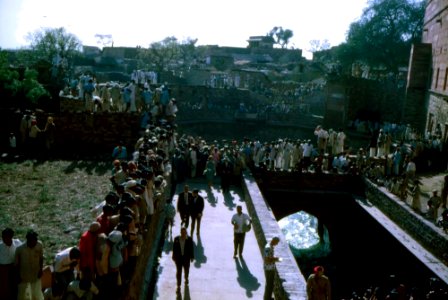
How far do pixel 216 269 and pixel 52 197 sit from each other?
612 cm

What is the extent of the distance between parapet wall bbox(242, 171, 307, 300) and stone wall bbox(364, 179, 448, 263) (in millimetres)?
4988

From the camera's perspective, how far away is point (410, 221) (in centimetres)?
1497

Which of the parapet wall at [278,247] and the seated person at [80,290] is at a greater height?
the seated person at [80,290]

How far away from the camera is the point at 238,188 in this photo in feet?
53.9

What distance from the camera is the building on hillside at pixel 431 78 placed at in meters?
25.5

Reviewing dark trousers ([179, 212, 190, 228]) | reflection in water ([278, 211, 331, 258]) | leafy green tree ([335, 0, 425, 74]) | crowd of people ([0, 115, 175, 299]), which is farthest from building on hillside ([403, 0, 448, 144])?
crowd of people ([0, 115, 175, 299])

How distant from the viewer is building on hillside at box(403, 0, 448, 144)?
1005 inches

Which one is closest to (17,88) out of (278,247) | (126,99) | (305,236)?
(126,99)

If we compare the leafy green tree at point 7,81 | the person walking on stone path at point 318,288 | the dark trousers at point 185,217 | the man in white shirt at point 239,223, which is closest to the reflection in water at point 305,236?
the dark trousers at point 185,217

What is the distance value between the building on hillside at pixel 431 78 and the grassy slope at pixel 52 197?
17259 mm

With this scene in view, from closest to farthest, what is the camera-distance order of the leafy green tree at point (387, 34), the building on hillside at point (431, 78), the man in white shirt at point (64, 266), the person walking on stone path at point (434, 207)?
1. the man in white shirt at point (64, 266)
2. the person walking on stone path at point (434, 207)
3. the building on hillside at point (431, 78)
4. the leafy green tree at point (387, 34)

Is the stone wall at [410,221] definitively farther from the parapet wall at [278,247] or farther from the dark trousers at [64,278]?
the dark trousers at [64,278]

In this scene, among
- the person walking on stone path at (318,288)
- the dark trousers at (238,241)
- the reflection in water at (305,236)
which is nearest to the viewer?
the person walking on stone path at (318,288)

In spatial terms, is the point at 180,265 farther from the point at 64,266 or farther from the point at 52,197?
the point at 52,197
